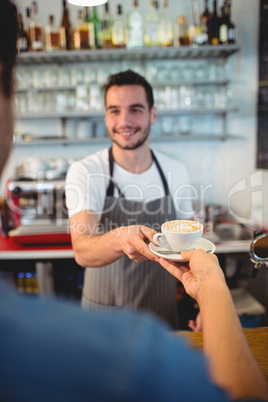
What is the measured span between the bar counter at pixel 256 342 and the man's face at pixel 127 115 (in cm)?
105

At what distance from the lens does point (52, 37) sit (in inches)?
107

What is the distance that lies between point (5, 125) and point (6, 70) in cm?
7

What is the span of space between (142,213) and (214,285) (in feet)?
3.33

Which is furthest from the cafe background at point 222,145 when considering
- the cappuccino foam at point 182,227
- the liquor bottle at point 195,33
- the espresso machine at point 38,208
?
the cappuccino foam at point 182,227

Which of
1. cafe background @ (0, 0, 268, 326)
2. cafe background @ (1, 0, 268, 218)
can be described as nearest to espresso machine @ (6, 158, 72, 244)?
cafe background @ (0, 0, 268, 326)

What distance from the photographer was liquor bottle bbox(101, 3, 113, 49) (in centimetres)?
274

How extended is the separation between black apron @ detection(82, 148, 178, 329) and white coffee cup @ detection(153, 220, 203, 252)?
0.56 meters

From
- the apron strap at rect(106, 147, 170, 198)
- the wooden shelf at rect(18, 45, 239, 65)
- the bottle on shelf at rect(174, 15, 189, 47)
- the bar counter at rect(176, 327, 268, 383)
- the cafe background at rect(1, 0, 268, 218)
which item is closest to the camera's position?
the bar counter at rect(176, 327, 268, 383)

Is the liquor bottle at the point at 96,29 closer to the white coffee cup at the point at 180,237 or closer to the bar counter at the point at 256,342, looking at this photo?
the white coffee cup at the point at 180,237

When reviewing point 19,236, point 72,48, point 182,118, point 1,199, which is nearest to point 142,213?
point 19,236

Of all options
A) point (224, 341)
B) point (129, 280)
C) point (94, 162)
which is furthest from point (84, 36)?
point (224, 341)

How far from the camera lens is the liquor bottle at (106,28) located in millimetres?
2736

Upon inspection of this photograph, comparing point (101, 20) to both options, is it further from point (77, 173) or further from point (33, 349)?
point (33, 349)

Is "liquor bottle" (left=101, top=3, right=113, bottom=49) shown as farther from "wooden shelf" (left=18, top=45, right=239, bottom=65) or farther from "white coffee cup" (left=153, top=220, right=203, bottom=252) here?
"white coffee cup" (left=153, top=220, right=203, bottom=252)
